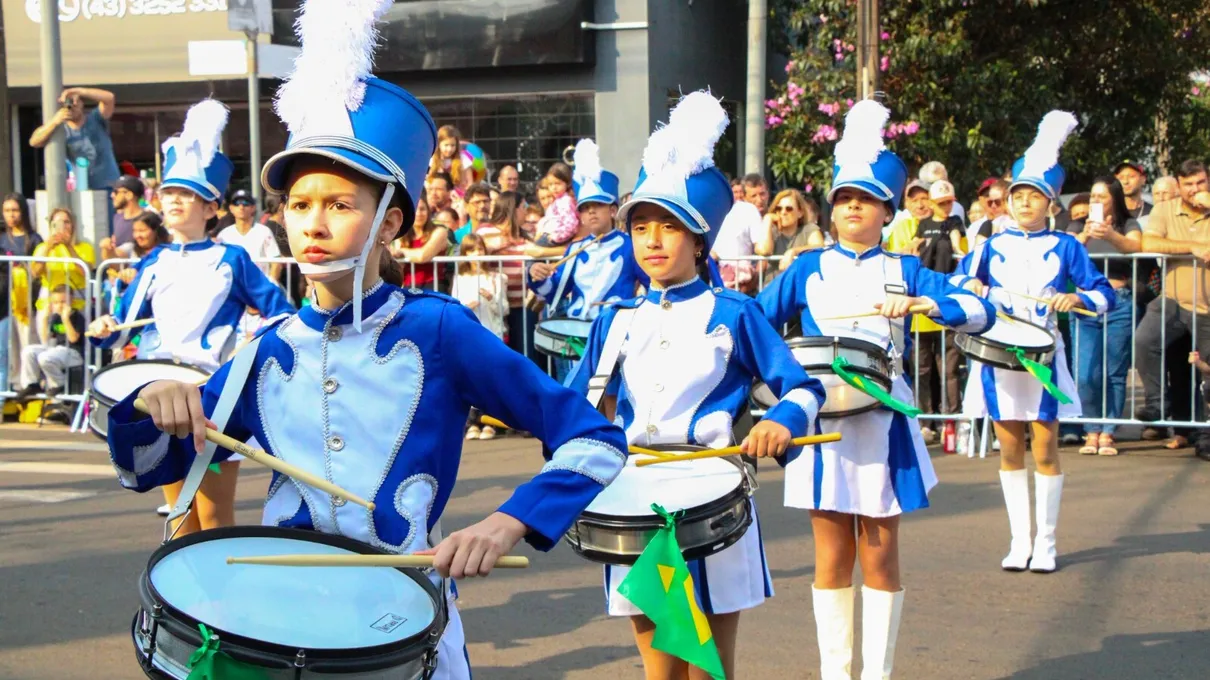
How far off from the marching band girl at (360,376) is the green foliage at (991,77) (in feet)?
47.7

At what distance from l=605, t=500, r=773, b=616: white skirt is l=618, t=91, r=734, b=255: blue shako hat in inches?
34.3

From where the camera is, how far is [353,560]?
253 cm

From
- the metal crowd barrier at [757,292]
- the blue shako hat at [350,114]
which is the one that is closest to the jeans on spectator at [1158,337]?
the metal crowd barrier at [757,292]

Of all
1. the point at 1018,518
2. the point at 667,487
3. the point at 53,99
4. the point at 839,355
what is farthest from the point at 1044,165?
the point at 53,99

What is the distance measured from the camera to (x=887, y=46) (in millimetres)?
17734

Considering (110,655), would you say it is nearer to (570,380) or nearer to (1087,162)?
(570,380)

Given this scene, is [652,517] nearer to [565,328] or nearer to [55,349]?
[565,328]

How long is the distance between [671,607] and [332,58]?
4.80 feet

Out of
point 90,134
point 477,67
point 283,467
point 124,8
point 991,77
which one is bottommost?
point 283,467

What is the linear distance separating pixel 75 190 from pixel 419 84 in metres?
6.93

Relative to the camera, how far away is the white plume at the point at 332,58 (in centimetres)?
291

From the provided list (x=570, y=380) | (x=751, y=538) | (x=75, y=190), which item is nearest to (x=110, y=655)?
(x=570, y=380)

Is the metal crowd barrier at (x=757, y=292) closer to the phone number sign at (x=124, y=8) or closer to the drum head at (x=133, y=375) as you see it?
the drum head at (x=133, y=375)

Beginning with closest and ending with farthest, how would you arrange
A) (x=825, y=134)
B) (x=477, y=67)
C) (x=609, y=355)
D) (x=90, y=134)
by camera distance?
(x=609, y=355) → (x=90, y=134) → (x=825, y=134) → (x=477, y=67)
